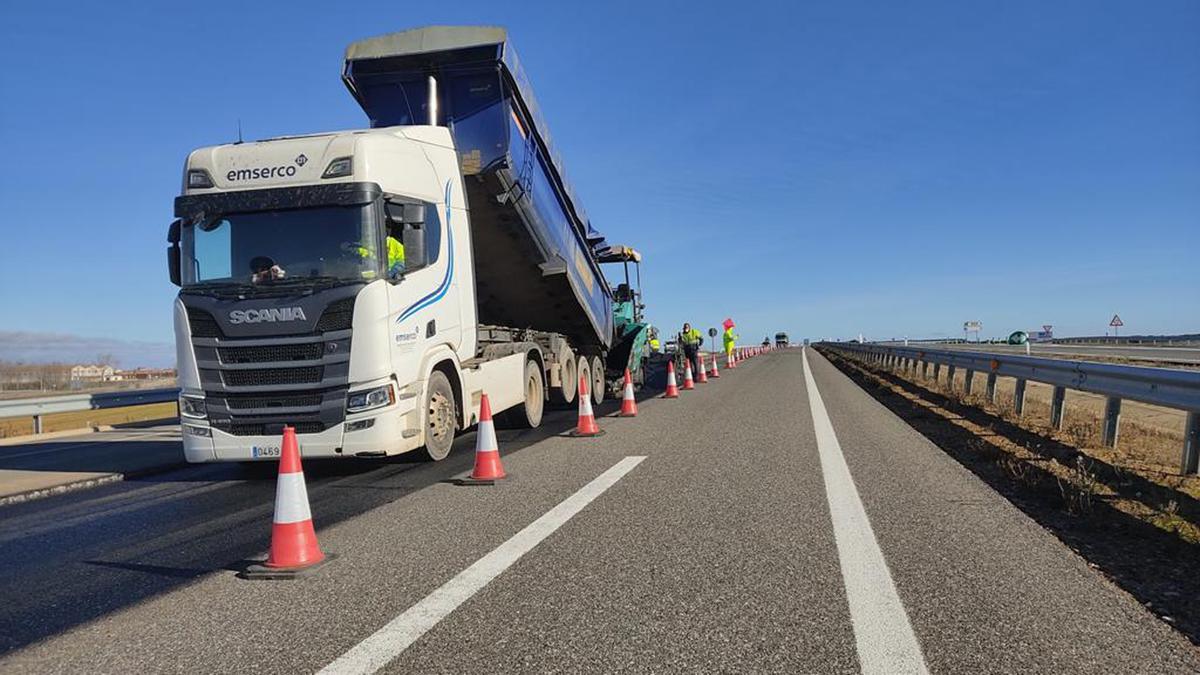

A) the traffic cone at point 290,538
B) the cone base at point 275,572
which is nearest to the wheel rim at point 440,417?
the traffic cone at point 290,538

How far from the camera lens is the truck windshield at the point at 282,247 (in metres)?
6.66

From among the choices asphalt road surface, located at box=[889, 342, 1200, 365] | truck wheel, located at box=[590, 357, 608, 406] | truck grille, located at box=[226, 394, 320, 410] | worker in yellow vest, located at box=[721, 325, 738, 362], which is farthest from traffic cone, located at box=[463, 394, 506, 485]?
worker in yellow vest, located at box=[721, 325, 738, 362]

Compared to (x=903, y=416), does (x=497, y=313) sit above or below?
above

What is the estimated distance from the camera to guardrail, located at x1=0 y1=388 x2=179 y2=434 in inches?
483

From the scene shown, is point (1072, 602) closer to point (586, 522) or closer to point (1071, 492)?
point (1071, 492)

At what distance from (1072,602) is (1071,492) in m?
2.28

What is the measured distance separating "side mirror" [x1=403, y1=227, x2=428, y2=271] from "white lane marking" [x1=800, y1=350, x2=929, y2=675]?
4.35 metres

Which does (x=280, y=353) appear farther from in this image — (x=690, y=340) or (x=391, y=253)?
(x=690, y=340)

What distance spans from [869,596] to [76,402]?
14535 millimetres

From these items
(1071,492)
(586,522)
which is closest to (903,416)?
(1071,492)

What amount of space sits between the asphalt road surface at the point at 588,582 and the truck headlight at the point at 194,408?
30.3 inches

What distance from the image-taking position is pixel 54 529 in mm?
5648

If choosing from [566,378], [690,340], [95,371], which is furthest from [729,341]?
[95,371]

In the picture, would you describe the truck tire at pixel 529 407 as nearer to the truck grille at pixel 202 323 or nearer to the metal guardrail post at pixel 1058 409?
the truck grille at pixel 202 323
